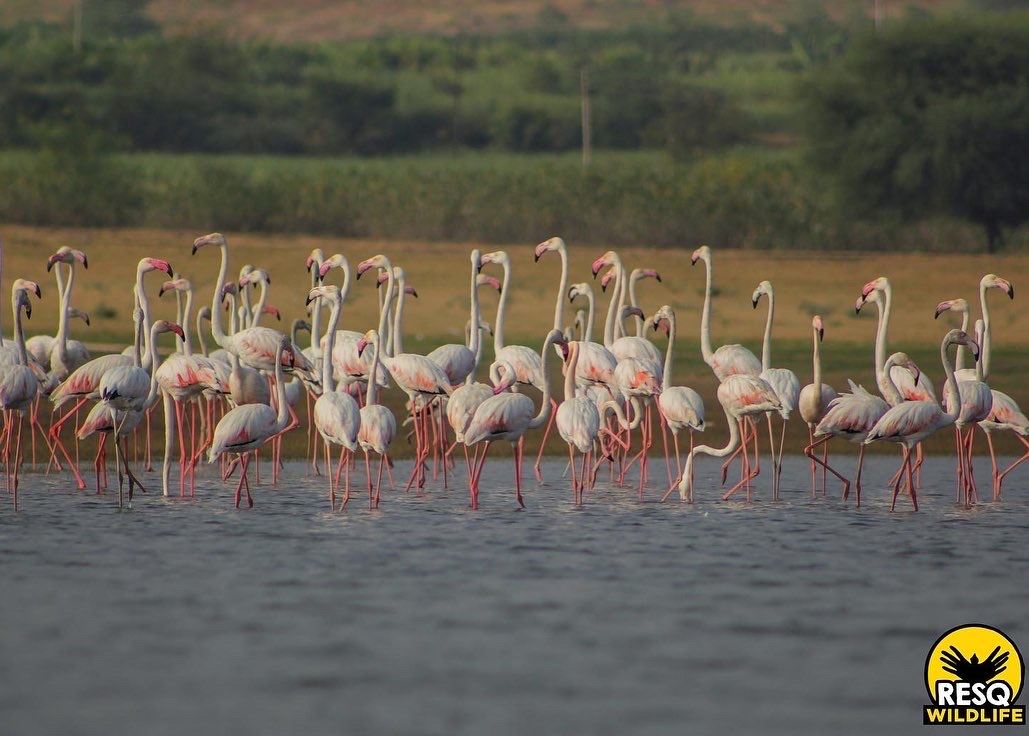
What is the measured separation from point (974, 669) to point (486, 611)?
251cm


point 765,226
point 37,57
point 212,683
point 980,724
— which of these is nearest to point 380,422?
point 212,683

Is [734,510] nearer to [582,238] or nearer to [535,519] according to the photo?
[535,519]

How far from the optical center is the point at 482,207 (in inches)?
1377

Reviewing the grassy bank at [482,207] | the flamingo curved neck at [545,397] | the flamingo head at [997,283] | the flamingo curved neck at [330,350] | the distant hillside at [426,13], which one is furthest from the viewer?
the distant hillside at [426,13]

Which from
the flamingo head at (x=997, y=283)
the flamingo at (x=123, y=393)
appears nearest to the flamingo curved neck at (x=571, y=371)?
the flamingo at (x=123, y=393)

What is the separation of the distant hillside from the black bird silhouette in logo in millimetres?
74611

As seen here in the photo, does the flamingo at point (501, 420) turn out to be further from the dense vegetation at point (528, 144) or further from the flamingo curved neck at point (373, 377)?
the dense vegetation at point (528, 144)

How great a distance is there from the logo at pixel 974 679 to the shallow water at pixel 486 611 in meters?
0.12

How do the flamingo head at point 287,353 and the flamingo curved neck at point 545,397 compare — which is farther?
the flamingo head at point 287,353

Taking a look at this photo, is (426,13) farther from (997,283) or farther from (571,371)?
(571,371)

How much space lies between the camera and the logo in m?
7.29

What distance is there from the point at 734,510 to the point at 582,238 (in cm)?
2150

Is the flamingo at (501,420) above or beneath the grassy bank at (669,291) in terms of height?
beneath

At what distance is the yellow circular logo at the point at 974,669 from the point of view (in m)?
7.50
